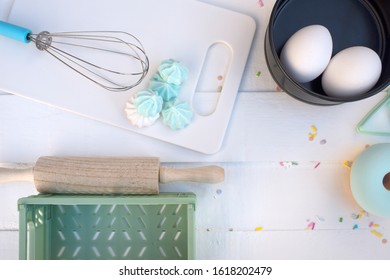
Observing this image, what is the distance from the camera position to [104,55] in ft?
2.16

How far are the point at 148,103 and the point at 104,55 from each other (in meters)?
0.12

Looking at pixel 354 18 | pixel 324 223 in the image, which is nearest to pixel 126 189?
pixel 324 223

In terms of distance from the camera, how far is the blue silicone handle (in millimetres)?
625

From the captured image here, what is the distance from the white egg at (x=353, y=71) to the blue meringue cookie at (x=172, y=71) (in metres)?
0.21

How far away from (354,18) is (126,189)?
0.43 m

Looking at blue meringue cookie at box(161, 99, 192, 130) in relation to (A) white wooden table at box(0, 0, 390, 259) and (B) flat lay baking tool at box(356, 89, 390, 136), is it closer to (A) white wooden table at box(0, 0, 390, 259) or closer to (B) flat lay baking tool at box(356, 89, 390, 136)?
(A) white wooden table at box(0, 0, 390, 259)

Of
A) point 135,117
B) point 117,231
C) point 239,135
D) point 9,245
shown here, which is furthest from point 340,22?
point 9,245

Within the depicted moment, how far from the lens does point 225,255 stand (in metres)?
0.66

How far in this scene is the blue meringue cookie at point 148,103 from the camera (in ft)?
1.99

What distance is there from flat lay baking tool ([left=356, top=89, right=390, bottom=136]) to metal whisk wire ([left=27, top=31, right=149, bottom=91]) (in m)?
0.36

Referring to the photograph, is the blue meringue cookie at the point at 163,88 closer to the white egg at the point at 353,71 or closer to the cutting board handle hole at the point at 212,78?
the cutting board handle hole at the point at 212,78

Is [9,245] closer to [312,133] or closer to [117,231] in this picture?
[117,231]

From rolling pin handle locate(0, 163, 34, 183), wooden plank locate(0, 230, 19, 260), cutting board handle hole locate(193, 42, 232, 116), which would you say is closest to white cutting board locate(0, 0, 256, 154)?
cutting board handle hole locate(193, 42, 232, 116)
